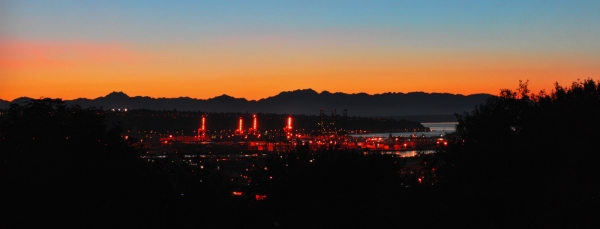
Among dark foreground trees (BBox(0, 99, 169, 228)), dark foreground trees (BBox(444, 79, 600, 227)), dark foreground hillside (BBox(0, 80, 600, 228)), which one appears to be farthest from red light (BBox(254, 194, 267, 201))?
dark foreground trees (BBox(444, 79, 600, 227))

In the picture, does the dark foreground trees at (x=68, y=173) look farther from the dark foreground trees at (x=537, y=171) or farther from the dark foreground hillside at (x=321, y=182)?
the dark foreground trees at (x=537, y=171)

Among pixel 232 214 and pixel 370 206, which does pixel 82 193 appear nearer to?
pixel 232 214

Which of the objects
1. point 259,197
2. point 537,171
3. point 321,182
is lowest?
point 259,197

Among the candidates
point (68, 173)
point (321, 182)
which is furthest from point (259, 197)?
point (68, 173)

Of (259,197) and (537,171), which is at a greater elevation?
(537,171)

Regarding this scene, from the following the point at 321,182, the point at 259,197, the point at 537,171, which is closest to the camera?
the point at 537,171

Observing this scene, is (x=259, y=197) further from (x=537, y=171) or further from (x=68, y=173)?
(x=537, y=171)

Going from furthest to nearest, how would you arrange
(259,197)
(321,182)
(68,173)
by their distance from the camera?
(259,197) → (321,182) → (68,173)

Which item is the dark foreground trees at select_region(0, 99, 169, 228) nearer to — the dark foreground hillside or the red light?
the dark foreground hillside

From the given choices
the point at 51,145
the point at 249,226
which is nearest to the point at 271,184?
the point at 249,226
